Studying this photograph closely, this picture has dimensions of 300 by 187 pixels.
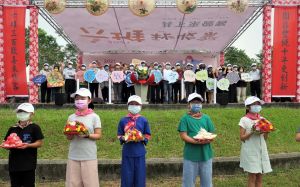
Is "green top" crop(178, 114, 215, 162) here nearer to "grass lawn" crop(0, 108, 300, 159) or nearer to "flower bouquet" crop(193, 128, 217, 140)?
"flower bouquet" crop(193, 128, 217, 140)

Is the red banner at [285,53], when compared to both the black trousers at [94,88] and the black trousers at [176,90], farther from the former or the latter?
the black trousers at [94,88]

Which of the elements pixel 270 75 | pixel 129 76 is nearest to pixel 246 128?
pixel 129 76

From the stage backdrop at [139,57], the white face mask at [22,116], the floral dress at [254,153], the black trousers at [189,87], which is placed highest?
the stage backdrop at [139,57]

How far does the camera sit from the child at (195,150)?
16.9 ft

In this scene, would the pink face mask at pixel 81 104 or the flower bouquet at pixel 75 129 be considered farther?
the pink face mask at pixel 81 104

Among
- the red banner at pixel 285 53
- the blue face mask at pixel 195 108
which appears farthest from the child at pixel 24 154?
the red banner at pixel 285 53

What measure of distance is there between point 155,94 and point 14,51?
520 centimetres

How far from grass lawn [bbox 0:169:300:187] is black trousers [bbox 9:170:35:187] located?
1.44 m

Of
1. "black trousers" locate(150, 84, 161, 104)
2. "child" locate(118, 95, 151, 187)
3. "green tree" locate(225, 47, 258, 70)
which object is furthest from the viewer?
"green tree" locate(225, 47, 258, 70)

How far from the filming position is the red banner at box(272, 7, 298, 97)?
13.7m

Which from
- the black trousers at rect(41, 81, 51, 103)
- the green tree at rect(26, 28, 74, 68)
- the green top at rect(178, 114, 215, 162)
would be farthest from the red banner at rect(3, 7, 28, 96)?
the green tree at rect(26, 28, 74, 68)

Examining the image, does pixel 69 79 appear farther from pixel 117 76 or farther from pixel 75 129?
pixel 75 129

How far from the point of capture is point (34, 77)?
1349 cm

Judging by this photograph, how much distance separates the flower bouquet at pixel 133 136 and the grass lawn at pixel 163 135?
2.51 m
